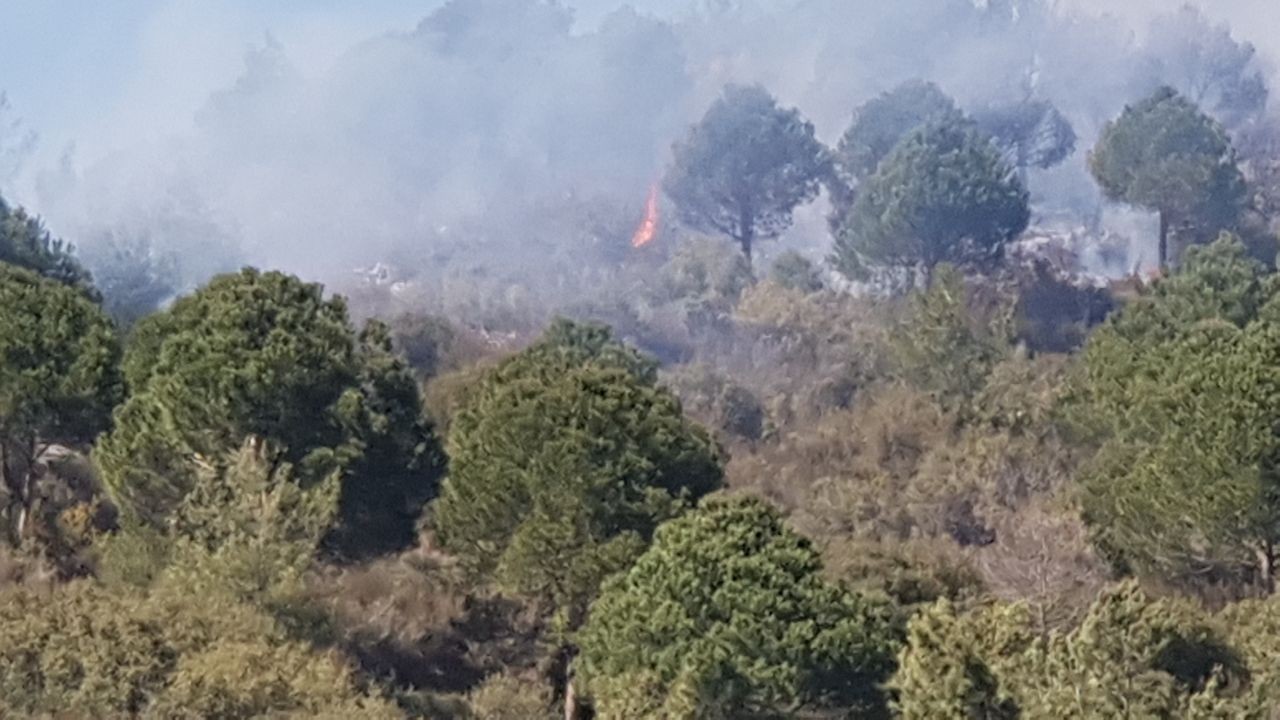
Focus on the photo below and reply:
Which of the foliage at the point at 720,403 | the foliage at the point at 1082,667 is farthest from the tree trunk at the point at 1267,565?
the foliage at the point at 720,403

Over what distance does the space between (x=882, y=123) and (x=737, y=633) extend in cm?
6732

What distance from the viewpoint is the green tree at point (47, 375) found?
32.7 metres

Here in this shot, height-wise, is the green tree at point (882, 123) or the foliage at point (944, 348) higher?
the green tree at point (882, 123)

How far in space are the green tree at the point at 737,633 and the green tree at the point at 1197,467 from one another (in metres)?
7.19

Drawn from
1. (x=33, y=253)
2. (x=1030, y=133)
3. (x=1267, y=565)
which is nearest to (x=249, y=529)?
(x=1267, y=565)

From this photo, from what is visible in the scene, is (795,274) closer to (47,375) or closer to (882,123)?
(882,123)

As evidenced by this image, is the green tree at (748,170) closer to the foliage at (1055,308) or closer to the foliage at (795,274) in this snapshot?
the foliage at (795,274)

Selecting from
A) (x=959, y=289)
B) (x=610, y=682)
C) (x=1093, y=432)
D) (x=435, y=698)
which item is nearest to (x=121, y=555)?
(x=435, y=698)

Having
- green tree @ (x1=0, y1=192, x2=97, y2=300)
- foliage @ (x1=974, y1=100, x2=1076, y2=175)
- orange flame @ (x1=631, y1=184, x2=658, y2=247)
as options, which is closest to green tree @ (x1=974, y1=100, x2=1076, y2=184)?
foliage @ (x1=974, y1=100, x2=1076, y2=175)

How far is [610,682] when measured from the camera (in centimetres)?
2452

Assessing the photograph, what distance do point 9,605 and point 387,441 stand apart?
993 centimetres

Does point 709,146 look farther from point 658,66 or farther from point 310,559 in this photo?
point 310,559

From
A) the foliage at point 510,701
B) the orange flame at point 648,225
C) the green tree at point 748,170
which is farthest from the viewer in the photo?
the orange flame at point 648,225

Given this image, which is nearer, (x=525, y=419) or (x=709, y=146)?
(x=525, y=419)
